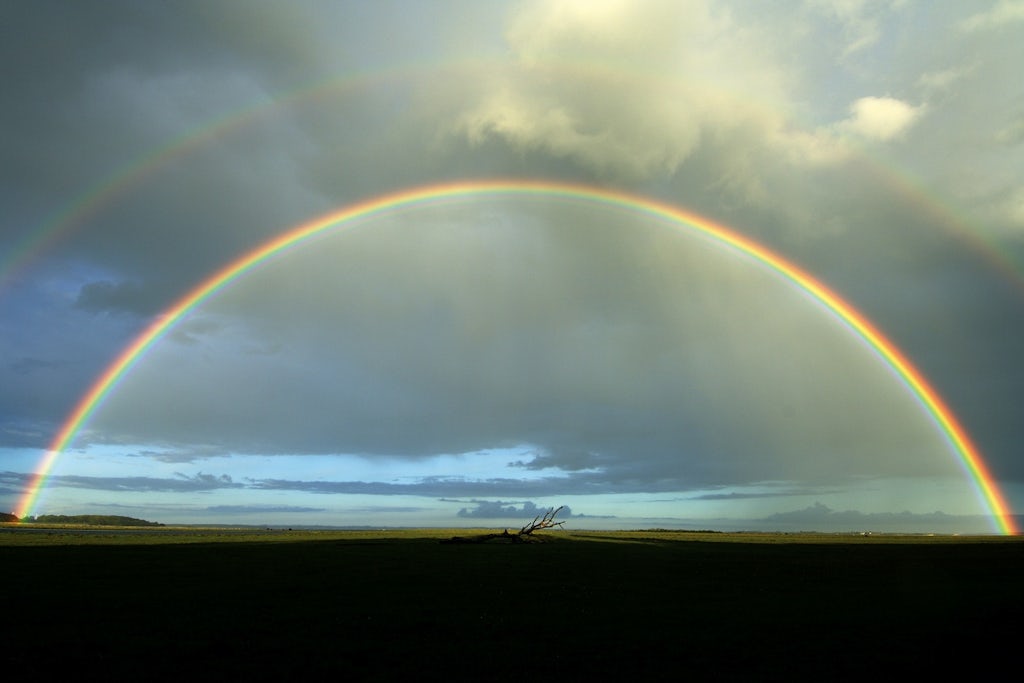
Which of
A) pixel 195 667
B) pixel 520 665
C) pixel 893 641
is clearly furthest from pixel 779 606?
pixel 195 667

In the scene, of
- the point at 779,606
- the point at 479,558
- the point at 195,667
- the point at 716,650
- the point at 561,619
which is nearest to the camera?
the point at 195,667

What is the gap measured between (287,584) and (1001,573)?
4763 cm

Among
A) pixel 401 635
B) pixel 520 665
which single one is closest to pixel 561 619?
pixel 401 635

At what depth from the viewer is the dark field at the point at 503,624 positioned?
798 inches

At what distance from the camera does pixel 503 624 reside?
1078 inches

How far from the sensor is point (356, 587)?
130ft

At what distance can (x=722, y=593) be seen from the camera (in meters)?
37.4

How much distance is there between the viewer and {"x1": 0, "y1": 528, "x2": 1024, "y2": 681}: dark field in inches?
798

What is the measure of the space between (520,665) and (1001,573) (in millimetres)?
46089

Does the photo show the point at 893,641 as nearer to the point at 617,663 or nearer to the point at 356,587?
the point at 617,663

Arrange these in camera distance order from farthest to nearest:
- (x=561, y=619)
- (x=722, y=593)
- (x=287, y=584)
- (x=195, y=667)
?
(x=287, y=584) < (x=722, y=593) < (x=561, y=619) < (x=195, y=667)

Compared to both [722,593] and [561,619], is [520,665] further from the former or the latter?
[722,593]

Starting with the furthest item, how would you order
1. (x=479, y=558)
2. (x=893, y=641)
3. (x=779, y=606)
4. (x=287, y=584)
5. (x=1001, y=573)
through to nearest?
1. (x=479, y=558)
2. (x=1001, y=573)
3. (x=287, y=584)
4. (x=779, y=606)
5. (x=893, y=641)

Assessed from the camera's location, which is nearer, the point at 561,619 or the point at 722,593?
the point at 561,619
